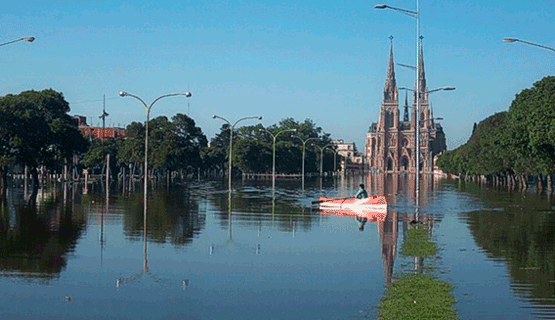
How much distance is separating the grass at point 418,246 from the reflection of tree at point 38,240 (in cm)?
807

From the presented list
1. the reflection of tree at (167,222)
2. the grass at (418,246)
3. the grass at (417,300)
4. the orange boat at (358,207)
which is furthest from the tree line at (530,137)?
the grass at (417,300)

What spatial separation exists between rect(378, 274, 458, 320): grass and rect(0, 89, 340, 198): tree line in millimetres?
43997

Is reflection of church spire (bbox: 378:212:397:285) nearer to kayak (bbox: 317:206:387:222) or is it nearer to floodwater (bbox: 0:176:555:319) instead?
floodwater (bbox: 0:176:555:319)

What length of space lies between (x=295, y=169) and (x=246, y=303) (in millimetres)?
124660

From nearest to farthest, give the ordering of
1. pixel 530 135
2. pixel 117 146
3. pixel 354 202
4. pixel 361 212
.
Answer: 1. pixel 361 212
2. pixel 354 202
3. pixel 530 135
4. pixel 117 146

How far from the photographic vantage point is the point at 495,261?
725 inches

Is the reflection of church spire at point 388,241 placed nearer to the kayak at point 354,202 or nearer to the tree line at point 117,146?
the kayak at point 354,202

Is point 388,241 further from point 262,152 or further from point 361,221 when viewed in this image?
point 262,152

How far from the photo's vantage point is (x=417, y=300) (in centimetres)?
1280

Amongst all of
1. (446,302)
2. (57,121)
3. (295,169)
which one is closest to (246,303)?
(446,302)

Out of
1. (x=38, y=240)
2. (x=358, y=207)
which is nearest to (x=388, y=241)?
(x=38, y=240)

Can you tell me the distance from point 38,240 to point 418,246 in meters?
9.90

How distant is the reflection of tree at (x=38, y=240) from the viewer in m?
16.3

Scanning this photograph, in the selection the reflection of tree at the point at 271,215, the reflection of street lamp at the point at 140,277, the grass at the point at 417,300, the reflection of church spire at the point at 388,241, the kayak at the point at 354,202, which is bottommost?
the grass at the point at 417,300
